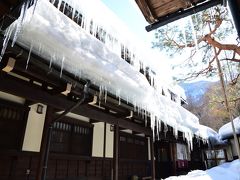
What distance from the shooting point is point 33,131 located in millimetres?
5949

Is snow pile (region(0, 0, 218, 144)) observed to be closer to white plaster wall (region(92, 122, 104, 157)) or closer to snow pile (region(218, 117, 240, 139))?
white plaster wall (region(92, 122, 104, 157))

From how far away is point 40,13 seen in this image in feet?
12.1

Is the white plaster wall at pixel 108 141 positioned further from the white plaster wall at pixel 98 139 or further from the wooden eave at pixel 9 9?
the wooden eave at pixel 9 9

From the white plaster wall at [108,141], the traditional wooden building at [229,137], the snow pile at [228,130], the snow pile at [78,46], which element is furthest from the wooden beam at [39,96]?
the traditional wooden building at [229,137]

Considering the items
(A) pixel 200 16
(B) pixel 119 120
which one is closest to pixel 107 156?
(B) pixel 119 120

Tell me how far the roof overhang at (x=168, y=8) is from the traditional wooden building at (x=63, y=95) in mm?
1187

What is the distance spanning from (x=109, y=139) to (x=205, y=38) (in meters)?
5.61

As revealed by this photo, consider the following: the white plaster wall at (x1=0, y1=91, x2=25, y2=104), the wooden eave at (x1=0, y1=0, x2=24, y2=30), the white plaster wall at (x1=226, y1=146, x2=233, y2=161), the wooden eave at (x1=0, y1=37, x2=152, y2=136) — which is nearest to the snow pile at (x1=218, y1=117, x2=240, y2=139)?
the white plaster wall at (x1=226, y1=146, x2=233, y2=161)

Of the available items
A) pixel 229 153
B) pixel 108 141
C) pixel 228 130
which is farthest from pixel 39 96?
pixel 229 153

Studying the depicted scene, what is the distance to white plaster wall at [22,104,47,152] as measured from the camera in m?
5.77

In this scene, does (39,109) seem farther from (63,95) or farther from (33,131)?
(63,95)

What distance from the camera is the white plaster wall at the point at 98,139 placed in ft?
26.6

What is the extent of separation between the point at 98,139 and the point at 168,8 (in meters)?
7.04

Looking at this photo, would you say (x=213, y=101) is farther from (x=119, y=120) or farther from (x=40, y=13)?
(x=40, y=13)
